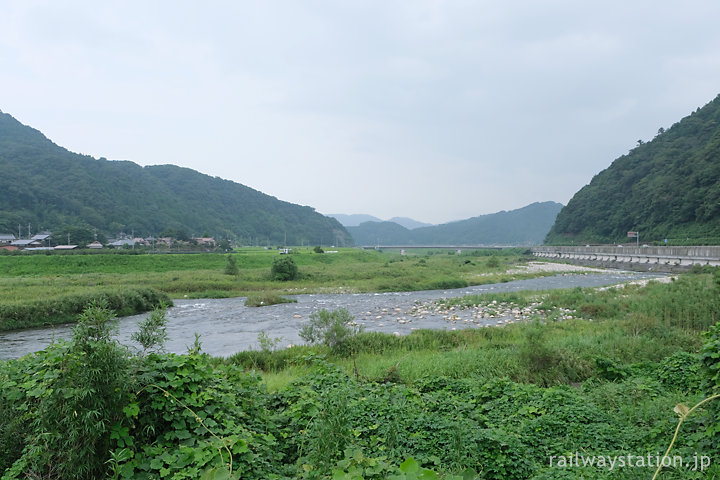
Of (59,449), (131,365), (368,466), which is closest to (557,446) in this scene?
(368,466)

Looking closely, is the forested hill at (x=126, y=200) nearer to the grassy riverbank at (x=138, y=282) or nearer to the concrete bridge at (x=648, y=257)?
the grassy riverbank at (x=138, y=282)

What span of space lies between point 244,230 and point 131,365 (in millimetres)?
152803

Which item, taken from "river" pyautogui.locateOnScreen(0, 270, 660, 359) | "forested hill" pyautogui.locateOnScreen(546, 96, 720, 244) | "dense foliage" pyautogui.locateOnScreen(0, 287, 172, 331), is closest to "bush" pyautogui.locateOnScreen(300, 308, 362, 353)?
"river" pyautogui.locateOnScreen(0, 270, 660, 359)

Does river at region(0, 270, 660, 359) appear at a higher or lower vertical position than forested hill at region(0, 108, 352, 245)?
lower

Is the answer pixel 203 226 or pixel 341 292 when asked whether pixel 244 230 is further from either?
pixel 341 292

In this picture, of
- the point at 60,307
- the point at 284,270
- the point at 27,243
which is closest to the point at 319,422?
the point at 60,307

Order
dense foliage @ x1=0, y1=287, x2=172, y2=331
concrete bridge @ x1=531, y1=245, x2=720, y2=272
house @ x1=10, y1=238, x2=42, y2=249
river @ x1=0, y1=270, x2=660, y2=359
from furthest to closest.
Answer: house @ x1=10, y1=238, x2=42, y2=249
concrete bridge @ x1=531, y1=245, x2=720, y2=272
dense foliage @ x1=0, y1=287, x2=172, y2=331
river @ x1=0, y1=270, x2=660, y2=359

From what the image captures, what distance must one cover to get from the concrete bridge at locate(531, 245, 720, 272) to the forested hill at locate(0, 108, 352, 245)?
10487 centimetres

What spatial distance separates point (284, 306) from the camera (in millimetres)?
28250

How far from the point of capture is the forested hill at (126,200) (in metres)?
94.1

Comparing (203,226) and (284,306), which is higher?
(203,226)

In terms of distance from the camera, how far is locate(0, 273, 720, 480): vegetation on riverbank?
4.00 m

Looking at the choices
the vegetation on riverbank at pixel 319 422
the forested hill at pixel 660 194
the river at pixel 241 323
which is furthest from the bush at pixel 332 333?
the forested hill at pixel 660 194

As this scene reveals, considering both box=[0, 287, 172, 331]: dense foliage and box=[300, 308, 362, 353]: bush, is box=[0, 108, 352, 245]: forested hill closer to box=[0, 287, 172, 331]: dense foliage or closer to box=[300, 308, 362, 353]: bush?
box=[0, 287, 172, 331]: dense foliage
